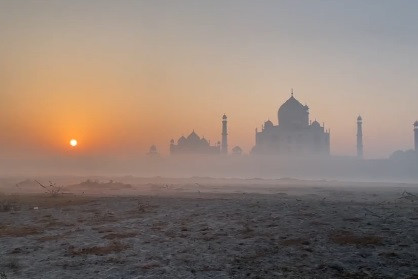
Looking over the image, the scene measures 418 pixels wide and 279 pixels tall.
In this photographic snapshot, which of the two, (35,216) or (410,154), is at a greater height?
(410,154)

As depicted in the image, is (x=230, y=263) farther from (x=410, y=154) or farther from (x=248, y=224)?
(x=410, y=154)

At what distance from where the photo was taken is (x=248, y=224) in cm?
1284

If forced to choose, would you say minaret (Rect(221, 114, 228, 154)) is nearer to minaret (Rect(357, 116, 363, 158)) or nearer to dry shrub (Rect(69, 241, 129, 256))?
minaret (Rect(357, 116, 363, 158))

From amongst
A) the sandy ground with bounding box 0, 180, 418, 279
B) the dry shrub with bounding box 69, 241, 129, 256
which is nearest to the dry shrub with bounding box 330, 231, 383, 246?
the sandy ground with bounding box 0, 180, 418, 279

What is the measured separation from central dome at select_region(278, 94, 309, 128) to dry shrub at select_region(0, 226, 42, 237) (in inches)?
2986

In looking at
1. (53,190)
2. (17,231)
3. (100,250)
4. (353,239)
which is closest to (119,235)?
(100,250)

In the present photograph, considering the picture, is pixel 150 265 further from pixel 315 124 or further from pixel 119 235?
pixel 315 124

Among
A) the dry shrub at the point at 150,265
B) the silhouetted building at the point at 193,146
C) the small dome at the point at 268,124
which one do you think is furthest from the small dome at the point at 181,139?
the dry shrub at the point at 150,265

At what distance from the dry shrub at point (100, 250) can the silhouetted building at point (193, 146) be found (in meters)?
84.9

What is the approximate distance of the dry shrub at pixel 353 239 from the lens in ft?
33.9

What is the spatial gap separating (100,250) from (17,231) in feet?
14.3

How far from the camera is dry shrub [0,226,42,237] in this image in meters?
12.2

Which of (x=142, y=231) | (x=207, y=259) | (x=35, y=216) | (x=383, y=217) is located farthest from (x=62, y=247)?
(x=383, y=217)

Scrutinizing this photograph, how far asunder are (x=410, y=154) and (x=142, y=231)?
78.7 metres
